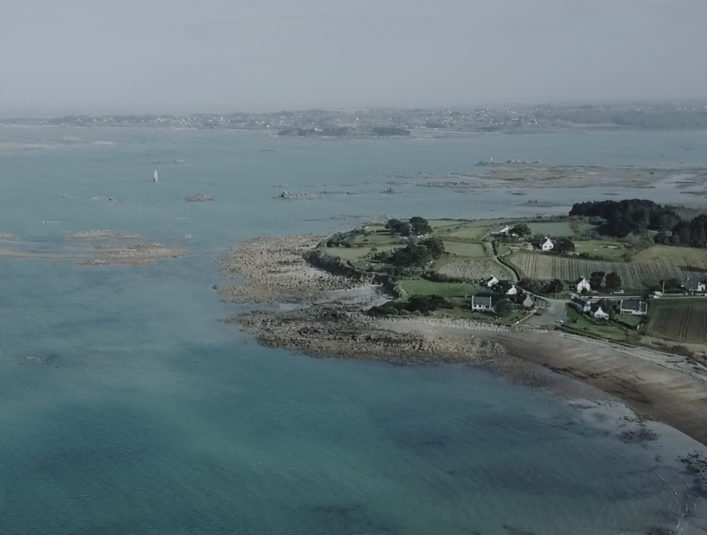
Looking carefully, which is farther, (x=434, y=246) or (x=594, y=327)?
(x=434, y=246)

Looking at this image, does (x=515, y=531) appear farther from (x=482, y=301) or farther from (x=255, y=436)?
(x=482, y=301)

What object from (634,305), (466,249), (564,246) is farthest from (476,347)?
(564,246)

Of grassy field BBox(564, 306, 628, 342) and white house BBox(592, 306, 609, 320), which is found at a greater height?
white house BBox(592, 306, 609, 320)

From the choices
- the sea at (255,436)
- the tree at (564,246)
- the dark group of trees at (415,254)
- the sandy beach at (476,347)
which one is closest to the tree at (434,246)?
the dark group of trees at (415,254)

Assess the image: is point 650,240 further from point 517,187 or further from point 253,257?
point 517,187

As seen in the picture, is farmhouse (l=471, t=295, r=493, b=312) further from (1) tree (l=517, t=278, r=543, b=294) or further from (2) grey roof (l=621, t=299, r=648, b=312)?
(2) grey roof (l=621, t=299, r=648, b=312)

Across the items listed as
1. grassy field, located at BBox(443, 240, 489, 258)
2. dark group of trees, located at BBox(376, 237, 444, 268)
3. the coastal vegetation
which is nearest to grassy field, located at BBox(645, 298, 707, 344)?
the coastal vegetation
